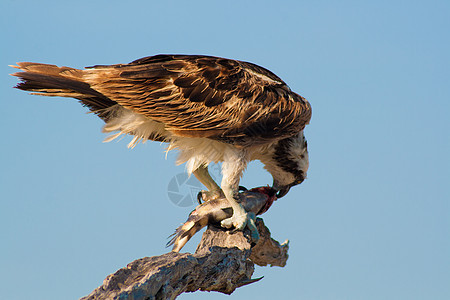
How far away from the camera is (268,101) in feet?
19.8

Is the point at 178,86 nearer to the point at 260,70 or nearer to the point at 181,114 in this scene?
the point at 181,114

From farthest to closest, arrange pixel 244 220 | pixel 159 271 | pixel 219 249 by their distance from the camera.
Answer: pixel 244 220, pixel 219 249, pixel 159 271

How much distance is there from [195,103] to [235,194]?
3.24ft

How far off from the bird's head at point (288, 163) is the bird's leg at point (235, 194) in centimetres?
69

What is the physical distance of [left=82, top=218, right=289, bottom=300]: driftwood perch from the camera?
4.64 meters

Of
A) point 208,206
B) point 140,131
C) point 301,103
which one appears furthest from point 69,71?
point 301,103

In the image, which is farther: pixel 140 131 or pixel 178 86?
pixel 140 131

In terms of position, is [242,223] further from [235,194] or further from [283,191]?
[283,191]

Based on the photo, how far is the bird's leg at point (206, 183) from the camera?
669 centimetres

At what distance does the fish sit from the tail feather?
1470 millimetres

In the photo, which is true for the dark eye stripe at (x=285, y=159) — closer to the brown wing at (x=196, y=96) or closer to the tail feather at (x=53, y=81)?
the brown wing at (x=196, y=96)

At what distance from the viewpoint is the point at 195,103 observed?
19.4 feet

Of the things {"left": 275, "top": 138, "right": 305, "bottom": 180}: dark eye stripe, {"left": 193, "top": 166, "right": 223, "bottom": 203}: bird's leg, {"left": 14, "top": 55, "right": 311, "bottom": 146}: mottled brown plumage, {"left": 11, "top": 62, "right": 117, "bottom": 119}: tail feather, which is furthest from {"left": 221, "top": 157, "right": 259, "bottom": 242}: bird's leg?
{"left": 11, "top": 62, "right": 117, "bottom": 119}: tail feather

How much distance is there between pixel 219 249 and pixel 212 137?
1063 millimetres
